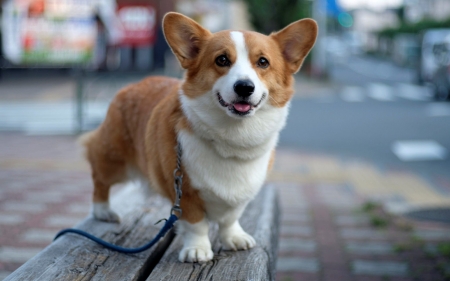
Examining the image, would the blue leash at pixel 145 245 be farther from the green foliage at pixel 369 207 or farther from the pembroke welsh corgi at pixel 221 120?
the green foliage at pixel 369 207

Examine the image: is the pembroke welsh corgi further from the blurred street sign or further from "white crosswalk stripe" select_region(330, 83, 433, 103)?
"white crosswalk stripe" select_region(330, 83, 433, 103)

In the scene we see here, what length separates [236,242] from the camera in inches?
101

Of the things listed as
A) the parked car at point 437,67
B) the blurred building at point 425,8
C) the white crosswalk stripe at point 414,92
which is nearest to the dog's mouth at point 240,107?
the parked car at point 437,67

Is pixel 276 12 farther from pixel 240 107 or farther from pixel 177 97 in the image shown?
pixel 240 107

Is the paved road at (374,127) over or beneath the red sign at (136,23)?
beneath

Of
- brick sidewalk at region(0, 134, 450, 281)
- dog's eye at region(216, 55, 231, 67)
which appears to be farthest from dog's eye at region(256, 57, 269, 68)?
brick sidewalk at region(0, 134, 450, 281)

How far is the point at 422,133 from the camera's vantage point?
9844mm

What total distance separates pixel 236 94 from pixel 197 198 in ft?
1.60

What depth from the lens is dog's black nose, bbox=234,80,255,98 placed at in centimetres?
220

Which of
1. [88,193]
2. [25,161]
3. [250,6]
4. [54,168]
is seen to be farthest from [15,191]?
[250,6]

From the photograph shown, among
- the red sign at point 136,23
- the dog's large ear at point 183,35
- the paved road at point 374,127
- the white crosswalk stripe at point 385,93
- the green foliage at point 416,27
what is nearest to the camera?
the dog's large ear at point 183,35

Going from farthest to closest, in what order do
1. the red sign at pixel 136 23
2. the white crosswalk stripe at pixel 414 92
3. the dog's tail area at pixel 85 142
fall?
→ the white crosswalk stripe at pixel 414 92 < the red sign at pixel 136 23 < the dog's tail area at pixel 85 142

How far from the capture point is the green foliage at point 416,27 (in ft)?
107

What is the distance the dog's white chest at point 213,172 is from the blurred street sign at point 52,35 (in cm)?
917
